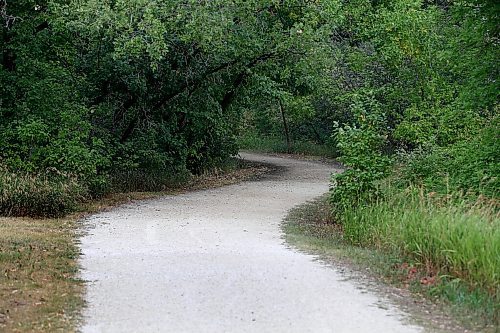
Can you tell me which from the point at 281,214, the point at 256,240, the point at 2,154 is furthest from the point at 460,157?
the point at 2,154

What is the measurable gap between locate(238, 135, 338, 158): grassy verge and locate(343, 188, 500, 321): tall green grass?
24.7 metres

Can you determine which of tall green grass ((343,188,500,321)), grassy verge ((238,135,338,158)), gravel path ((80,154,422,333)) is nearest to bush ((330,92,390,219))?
tall green grass ((343,188,500,321))

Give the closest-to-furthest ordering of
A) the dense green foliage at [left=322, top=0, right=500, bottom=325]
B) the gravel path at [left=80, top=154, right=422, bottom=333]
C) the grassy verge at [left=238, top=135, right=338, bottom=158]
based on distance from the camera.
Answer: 1. the gravel path at [left=80, top=154, right=422, bottom=333]
2. the dense green foliage at [left=322, top=0, right=500, bottom=325]
3. the grassy verge at [left=238, top=135, right=338, bottom=158]

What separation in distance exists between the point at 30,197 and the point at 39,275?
6.29 meters

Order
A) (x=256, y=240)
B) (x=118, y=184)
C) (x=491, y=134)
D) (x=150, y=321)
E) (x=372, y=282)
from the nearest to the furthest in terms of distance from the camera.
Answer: (x=150, y=321)
(x=372, y=282)
(x=256, y=240)
(x=491, y=134)
(x=118, y=184)

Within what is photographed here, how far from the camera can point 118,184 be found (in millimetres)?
20234

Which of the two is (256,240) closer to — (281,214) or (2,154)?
(281,214)

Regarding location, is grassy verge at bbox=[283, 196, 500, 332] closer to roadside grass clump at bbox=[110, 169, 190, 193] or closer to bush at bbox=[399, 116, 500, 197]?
bush at bbox=[399, 116, 500, 197]

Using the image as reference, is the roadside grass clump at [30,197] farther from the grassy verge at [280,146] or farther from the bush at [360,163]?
the grassy verge at [280,146]

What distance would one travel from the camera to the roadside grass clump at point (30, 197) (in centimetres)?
1507

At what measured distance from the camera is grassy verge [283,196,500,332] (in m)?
7.66

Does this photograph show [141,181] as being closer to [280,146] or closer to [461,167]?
[461,167]

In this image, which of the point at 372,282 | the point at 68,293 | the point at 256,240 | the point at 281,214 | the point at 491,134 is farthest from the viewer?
the point at 281,214

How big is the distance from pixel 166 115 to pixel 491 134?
11057 millimetres
